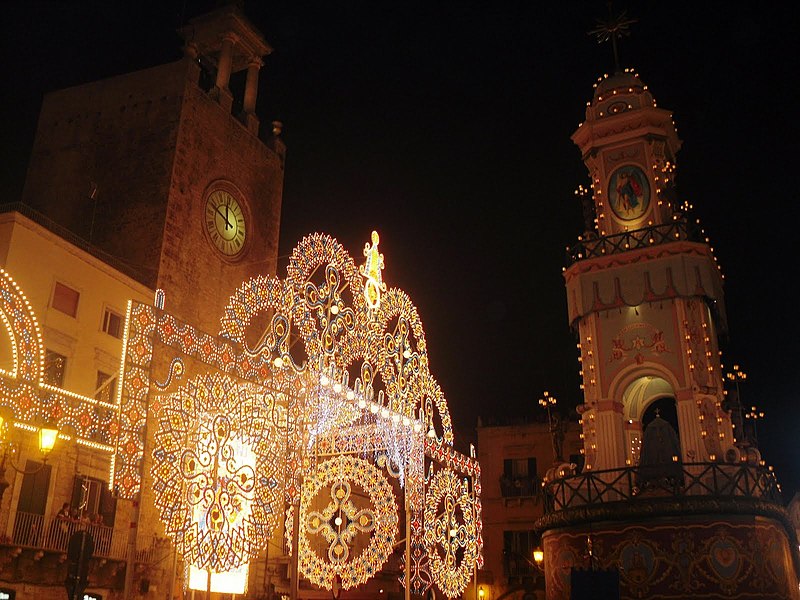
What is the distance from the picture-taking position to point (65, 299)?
640 inches

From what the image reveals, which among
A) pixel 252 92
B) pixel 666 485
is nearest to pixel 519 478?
pixel 666 485

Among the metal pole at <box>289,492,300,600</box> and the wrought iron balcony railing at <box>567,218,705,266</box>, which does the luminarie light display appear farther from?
the wrought iron balcony railing at <box>567,218,705,266</box>

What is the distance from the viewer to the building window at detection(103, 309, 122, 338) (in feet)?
56.4

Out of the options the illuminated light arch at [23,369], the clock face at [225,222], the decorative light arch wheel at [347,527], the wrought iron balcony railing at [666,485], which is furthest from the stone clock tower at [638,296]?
the illuminated light arch at [23,369]

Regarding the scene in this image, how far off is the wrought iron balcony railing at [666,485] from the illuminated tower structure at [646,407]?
4cm

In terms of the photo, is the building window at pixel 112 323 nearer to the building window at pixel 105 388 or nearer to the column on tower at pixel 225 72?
the building window at pixel 105 388

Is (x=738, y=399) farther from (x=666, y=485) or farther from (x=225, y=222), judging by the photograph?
(x=225, y=222)

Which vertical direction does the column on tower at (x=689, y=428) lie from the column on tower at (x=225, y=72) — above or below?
below

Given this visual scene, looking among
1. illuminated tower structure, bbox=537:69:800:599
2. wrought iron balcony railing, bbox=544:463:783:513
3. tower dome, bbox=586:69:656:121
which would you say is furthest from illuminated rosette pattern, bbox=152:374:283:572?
tower dome, bbox=586:69:656:121

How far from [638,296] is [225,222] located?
11282mm

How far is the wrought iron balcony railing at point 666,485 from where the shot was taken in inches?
621

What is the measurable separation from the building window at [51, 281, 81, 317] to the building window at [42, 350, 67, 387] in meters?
0.93

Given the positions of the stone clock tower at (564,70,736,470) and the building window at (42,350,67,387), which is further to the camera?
the stone clock tower at (564,70,736,470)

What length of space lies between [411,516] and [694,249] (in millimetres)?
9243
